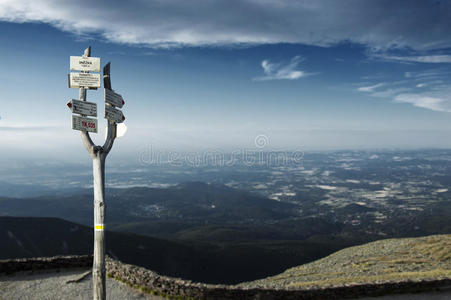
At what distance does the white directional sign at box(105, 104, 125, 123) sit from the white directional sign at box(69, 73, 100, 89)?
855 mm

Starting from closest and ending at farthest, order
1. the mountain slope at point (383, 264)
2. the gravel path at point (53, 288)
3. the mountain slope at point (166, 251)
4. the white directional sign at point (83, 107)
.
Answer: the white directional sign at point (83, 107)
the gravel path at point (53, 288)
the mountain slope at point (383, 264)
the mountain slope at point (166, 251)

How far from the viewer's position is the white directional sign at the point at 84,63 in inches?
408

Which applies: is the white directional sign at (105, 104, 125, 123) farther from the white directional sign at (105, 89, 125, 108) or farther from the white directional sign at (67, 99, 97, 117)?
the white directional sign at (67, 99, 97, 117)

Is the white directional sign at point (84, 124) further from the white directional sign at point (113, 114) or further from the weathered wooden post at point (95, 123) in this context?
the white directional sign at point (113, 114)

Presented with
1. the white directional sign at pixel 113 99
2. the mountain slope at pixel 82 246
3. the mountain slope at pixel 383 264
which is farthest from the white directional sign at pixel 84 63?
the mountain slope at pixel 82 246

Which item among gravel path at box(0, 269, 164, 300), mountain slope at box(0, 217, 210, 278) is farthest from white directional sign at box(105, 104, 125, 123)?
mountain slope at box(0, 217, 210, 278)

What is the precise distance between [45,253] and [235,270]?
6472 centimetres

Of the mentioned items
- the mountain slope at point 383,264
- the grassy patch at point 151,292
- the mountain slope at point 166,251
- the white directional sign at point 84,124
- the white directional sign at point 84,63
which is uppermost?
the white directional sign at point 84,63

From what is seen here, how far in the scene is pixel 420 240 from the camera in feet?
192

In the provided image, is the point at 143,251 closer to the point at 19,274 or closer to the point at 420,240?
the point at 420,240

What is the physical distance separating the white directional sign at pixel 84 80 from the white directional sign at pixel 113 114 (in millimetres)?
855

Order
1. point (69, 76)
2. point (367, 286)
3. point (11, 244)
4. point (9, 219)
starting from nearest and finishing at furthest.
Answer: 1. point (69, 76)
2. point (367, 286)
3. point (11, 244)
4. point (9, 219)

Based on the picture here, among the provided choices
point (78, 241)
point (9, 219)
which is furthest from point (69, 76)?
point (9, 219)

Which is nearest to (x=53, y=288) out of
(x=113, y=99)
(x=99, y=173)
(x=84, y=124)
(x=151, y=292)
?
(x=151, y=292)
